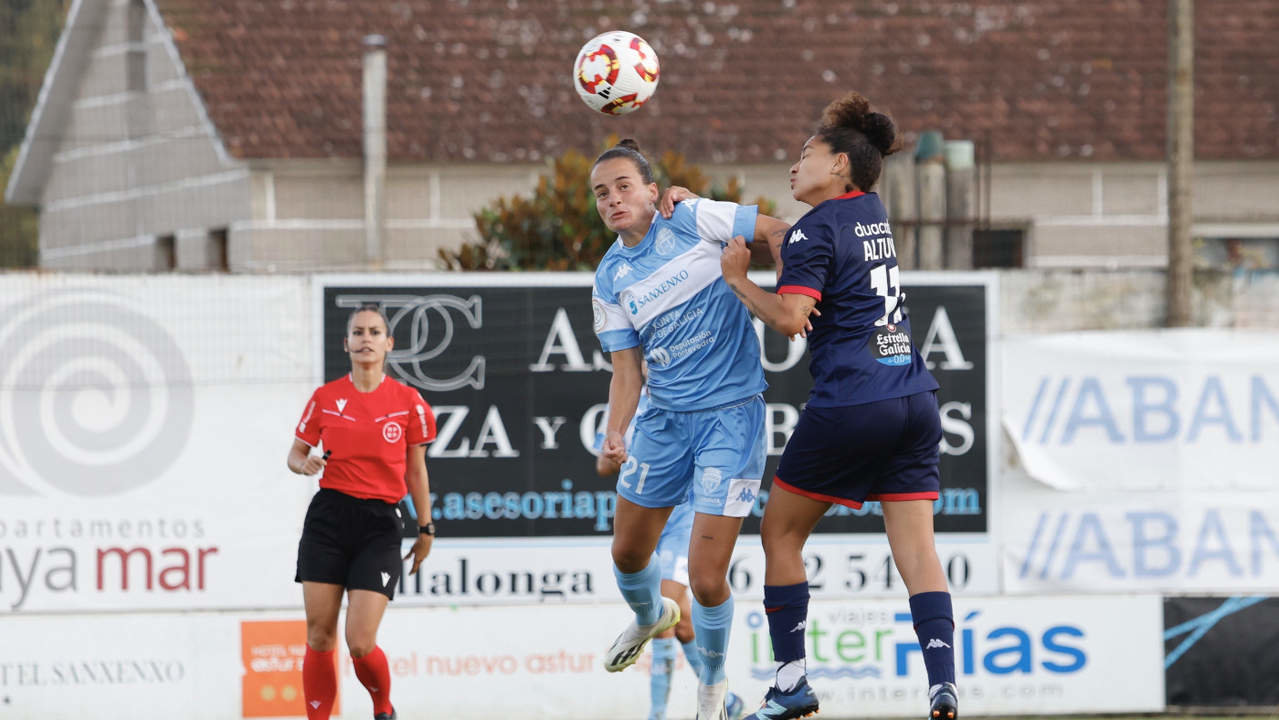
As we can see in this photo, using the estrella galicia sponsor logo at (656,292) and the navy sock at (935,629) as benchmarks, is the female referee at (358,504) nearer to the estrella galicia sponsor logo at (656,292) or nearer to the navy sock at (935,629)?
the estrella galicia sponsor logo at (656,292)

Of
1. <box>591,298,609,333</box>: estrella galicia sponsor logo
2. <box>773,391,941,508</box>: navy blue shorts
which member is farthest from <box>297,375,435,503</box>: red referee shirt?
<box>773,391,941,508</box>: navy blue shorts

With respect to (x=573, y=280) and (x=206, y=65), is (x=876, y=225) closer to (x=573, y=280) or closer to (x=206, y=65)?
(x=573, y=280)

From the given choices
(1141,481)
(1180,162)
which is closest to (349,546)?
(1141,481)

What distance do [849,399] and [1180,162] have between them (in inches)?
223

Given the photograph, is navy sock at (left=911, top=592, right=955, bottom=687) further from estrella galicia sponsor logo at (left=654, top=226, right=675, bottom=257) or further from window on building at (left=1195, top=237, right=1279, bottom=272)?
window on building at (left=1195, top=237, right=1279, bottom=272)

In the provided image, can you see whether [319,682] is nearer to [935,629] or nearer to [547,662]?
[547,662]

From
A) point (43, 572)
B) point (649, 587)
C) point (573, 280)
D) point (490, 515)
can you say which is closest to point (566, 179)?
point (573, 280)

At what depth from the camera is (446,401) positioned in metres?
10.4

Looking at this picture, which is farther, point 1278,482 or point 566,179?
point 566,179

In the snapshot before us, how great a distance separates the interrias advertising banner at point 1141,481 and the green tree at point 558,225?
311 centimetres

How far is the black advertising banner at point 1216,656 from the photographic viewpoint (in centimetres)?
1018

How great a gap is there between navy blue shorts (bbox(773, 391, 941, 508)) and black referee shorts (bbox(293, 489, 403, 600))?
2.60m

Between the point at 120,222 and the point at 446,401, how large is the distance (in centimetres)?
844

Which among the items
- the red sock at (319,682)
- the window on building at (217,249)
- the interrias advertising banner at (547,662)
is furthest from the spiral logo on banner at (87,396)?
the window on building at (217,249)
